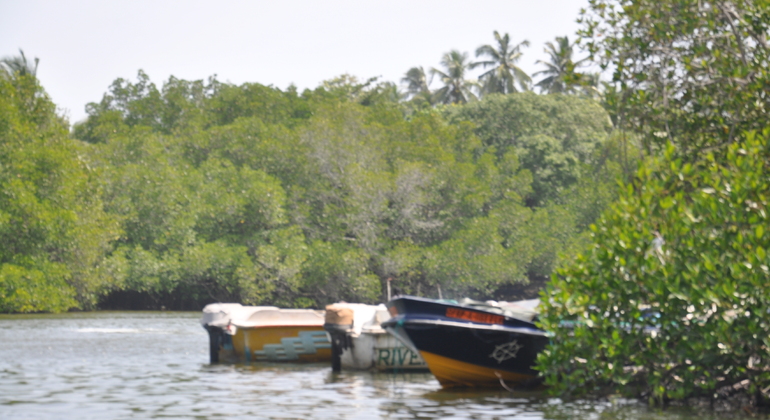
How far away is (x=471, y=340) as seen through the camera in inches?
581

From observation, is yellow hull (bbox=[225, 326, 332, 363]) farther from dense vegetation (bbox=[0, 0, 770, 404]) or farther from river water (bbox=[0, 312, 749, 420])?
dense vegetation (bbox=[0, 0, 770, 404])

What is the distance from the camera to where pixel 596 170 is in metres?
54.4

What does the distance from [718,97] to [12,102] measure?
4286cm

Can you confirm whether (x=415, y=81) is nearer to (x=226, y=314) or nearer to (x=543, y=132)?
(x=543, y=132)

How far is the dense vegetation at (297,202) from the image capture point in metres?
46.2

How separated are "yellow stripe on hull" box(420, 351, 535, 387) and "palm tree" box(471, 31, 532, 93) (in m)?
54.7

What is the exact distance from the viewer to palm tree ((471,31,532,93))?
6844cm

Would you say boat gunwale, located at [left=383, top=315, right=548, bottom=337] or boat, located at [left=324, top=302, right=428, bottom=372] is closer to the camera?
boat gunwale, located at [left=383, top=315, right=548, bottom=337]

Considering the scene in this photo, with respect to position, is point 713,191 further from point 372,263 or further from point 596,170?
point 596,170

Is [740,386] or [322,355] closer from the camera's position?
[740,386]

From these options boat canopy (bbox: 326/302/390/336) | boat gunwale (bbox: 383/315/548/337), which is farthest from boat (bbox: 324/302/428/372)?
boat gunwale (bbox: 383/315/548/337)

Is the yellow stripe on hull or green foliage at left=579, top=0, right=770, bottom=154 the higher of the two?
green foliage at left=579, top=0, right=770, bottom=154

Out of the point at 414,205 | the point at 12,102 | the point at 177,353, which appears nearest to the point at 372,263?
the point at 414,205

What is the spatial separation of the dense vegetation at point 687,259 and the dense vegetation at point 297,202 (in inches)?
1286
